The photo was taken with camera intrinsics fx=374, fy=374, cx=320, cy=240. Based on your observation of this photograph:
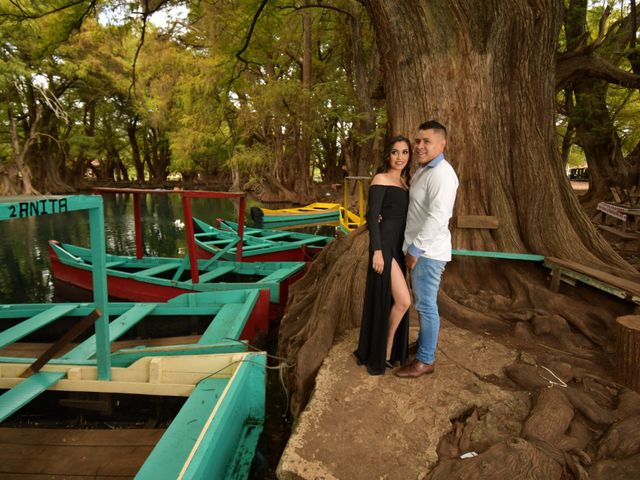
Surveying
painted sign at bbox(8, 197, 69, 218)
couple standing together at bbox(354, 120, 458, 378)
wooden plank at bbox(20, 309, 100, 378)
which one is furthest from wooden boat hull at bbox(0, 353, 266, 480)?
painted sign at bbox(8, 197, 69, 218)

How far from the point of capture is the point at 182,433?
8.04 feet

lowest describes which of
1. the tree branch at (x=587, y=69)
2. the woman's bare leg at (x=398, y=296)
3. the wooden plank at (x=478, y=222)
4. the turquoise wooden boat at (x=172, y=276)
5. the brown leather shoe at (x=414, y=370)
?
the turquoise wooden boat at (x=172, y=276)

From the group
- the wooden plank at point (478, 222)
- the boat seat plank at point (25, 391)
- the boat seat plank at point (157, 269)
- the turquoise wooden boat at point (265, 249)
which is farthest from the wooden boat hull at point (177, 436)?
the turquoise wooden boat at point (265, 249)

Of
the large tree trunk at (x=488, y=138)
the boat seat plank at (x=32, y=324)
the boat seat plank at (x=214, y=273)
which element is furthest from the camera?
the boat seat plank at (x=214, y=273)

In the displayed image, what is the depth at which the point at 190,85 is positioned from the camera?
66.3 feet

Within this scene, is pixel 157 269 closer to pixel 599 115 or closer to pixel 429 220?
pixel 429 220

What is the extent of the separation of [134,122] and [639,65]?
39581 mm

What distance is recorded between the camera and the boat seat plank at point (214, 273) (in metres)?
7.19

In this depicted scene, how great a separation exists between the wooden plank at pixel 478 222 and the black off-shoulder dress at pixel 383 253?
180 centimetres

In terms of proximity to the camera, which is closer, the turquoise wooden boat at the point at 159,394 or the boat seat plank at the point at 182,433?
the boat seat plank at the point at 182,433

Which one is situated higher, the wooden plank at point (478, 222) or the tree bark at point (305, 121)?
the tree bark at point (305, 121)

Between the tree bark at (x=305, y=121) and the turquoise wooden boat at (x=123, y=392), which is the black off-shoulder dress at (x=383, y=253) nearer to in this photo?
the turquoise wooden boat at (x=123, y=392)

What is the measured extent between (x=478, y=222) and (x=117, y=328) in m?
4.40

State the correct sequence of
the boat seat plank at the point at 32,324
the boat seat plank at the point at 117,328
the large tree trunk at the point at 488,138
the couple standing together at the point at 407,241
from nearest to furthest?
the couple standing together at the point at 407,241 < the boat seat plank at the point at 117,328 < the boat seat plank at the point at 32,324 < the large tree trunk at the point at 488,138
